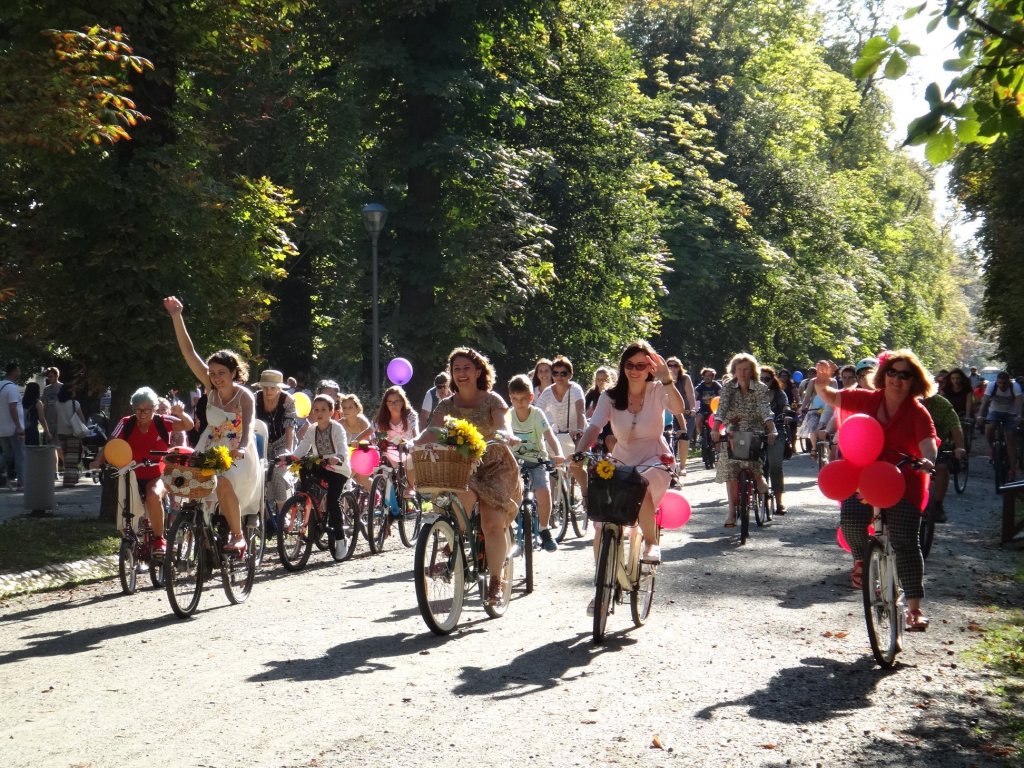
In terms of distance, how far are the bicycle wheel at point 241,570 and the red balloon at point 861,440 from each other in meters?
5.27

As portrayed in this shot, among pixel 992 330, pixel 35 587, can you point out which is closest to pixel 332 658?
pixel 35 587

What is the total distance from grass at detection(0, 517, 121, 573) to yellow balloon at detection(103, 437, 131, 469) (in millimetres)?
1774

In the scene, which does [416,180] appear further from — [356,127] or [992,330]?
[992,330]

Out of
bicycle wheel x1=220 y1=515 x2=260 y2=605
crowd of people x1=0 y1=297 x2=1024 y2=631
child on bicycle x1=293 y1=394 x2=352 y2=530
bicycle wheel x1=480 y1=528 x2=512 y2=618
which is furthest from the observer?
child on bicycle x1=293 y1=394 x2=352 y2=530

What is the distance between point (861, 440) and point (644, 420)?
1.58 m

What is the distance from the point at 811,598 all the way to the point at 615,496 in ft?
10.5

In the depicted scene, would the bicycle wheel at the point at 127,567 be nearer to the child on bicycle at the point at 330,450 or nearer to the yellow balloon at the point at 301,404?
the child on bicycle at the point at 330,450

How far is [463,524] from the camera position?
9.81 m

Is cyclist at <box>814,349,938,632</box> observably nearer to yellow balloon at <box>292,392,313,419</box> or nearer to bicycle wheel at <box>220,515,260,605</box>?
bicycle wheel at <box>220,515,260,605</box>

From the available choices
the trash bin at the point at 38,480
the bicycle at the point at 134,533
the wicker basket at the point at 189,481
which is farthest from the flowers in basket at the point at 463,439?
the trash bin at the point at 38,480

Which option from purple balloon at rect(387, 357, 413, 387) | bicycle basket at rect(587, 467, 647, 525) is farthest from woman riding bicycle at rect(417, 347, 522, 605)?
purple balloon at rect(387, 357, 413, 387)

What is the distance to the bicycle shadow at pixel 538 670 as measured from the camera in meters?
7.68

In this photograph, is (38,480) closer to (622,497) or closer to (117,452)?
(117,452)

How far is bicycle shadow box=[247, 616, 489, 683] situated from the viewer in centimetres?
816
